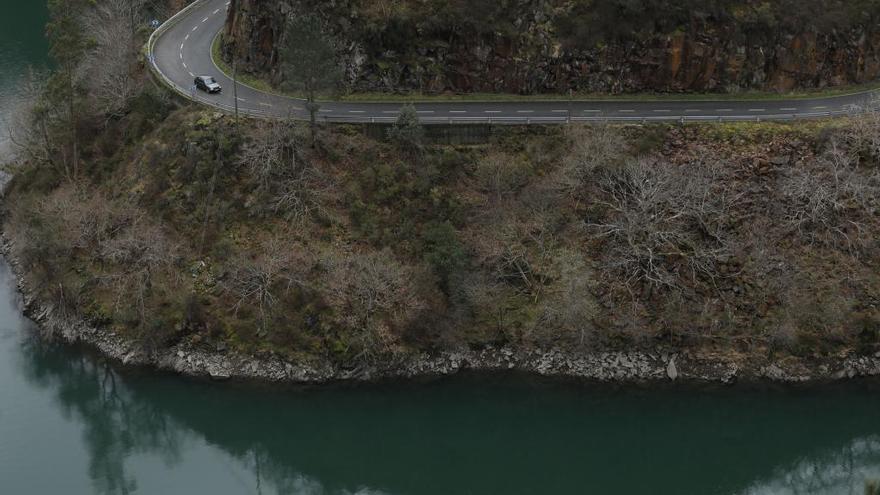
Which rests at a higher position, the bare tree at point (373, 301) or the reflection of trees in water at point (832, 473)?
the bare tree at point (373, 301)

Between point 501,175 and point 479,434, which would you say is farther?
point 501,175

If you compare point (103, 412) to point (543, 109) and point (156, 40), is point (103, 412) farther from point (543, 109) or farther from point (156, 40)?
point (543, 109)

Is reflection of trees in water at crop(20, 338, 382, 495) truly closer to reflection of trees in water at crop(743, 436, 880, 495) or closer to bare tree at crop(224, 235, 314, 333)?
bare tree at crop(224, 235, 314, 333)

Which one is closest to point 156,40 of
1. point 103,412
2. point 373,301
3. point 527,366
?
point 103,412

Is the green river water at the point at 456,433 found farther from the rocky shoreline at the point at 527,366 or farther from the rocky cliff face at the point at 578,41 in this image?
the rocky cliff face at the point at 578,41

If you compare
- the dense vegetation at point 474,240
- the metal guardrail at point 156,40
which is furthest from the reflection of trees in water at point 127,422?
the metal guardrail at point 156,40

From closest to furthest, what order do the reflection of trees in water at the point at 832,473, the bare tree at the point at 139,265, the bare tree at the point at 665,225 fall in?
the reflection of trees in water at the point at 832,473
the bare tree at the point at 139,265
the bare tree at the point at 665,225

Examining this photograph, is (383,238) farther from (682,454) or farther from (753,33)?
(753,33)
